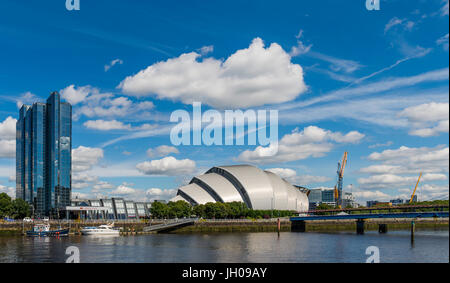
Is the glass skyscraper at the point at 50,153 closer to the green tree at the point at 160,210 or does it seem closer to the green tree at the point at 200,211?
the green tree at the point at 160,210

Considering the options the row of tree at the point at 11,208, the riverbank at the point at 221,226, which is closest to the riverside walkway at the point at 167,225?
the riverbank at the point at 221,226

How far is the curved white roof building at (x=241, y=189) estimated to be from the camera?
134375mm

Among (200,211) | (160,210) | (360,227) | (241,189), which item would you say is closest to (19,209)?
(160,210)

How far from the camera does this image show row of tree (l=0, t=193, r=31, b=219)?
107 metres

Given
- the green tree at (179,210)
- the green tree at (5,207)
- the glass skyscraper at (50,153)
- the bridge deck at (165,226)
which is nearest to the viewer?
the bridge deck at (165,226)

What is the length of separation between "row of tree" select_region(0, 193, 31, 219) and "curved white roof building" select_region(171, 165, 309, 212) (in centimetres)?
4011

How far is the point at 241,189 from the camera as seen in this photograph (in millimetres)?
136250

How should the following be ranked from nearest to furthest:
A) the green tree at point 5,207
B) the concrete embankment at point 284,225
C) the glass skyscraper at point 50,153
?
the concrete embankment at point 284,225 → the green tree at point 5,207 → the glass skyscraper at point 50,153

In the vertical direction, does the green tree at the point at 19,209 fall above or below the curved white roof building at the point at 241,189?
below

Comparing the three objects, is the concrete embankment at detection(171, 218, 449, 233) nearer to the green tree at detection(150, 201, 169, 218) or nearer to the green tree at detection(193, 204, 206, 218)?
the green tree at detection(193, 204, 206, 218)

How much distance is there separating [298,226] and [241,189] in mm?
32060

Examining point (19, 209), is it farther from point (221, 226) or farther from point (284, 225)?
point (284, 225)

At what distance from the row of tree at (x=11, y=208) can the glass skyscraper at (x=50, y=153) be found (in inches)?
2587
